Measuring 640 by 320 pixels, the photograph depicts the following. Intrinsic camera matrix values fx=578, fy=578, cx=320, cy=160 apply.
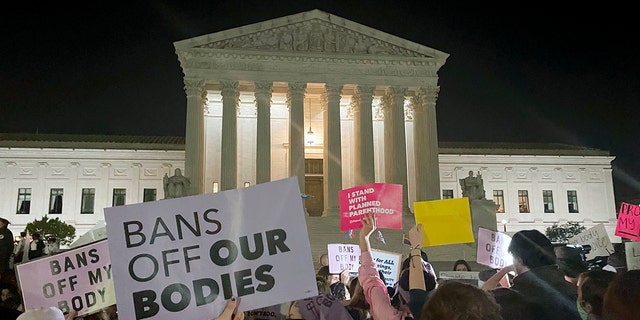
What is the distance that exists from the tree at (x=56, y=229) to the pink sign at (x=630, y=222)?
133 feet

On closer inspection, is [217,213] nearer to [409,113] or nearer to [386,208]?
[386,208]

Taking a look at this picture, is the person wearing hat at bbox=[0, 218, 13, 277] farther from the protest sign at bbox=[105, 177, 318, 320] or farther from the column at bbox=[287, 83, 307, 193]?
the column at bbox=[287, 83, 307, 193]

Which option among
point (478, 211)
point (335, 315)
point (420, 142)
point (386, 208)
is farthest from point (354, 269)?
point (420, 142)

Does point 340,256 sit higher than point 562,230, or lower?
higher

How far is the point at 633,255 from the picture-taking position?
32.1ft

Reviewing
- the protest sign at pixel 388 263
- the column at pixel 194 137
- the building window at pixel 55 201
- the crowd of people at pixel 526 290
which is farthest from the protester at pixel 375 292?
the building window at pixel 55 201

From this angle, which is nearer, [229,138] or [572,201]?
[229,138]

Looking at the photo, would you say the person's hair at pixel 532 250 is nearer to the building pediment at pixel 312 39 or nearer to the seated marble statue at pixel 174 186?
the seated marble statue at pixel 174 186

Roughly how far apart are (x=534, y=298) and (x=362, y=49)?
34777mm

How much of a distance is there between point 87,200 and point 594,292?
52066mm

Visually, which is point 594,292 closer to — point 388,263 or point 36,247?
point 388,263

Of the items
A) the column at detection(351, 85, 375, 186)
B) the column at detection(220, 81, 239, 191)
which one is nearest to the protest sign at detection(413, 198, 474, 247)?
the column at detection(220, 81, 239, 191)

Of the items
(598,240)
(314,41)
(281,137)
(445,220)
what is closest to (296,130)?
(314,41)

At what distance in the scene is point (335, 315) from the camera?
234 inches
